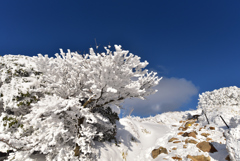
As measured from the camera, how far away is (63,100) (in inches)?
211

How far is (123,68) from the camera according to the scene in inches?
231

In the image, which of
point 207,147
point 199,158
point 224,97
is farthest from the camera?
point 224,97

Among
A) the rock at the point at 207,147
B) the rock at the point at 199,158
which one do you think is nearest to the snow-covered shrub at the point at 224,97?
the rock at the point at 207,147

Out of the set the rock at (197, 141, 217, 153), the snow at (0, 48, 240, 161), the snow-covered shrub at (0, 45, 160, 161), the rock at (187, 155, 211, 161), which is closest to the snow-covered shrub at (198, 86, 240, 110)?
the rock at (197, 141, 217, 153)

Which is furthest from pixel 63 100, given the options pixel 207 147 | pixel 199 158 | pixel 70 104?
pixel 207 147

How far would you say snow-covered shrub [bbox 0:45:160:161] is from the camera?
5176 mm

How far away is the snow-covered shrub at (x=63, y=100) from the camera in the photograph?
204 inches

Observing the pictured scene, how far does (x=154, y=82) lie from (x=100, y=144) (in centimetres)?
513

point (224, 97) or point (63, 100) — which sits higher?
point (224, 97)

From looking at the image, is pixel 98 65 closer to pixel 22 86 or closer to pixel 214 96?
pixel 22 86

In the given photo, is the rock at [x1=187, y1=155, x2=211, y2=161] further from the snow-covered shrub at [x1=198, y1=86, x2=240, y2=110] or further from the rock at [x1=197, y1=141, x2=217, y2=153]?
the snow-covered shrub at [x1=198, y1=86, x2=240, y2=110]

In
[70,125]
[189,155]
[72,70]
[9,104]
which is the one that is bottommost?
[189,155]

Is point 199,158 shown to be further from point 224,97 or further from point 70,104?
point 224,97

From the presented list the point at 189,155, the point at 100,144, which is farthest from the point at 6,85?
the point at 189,155
